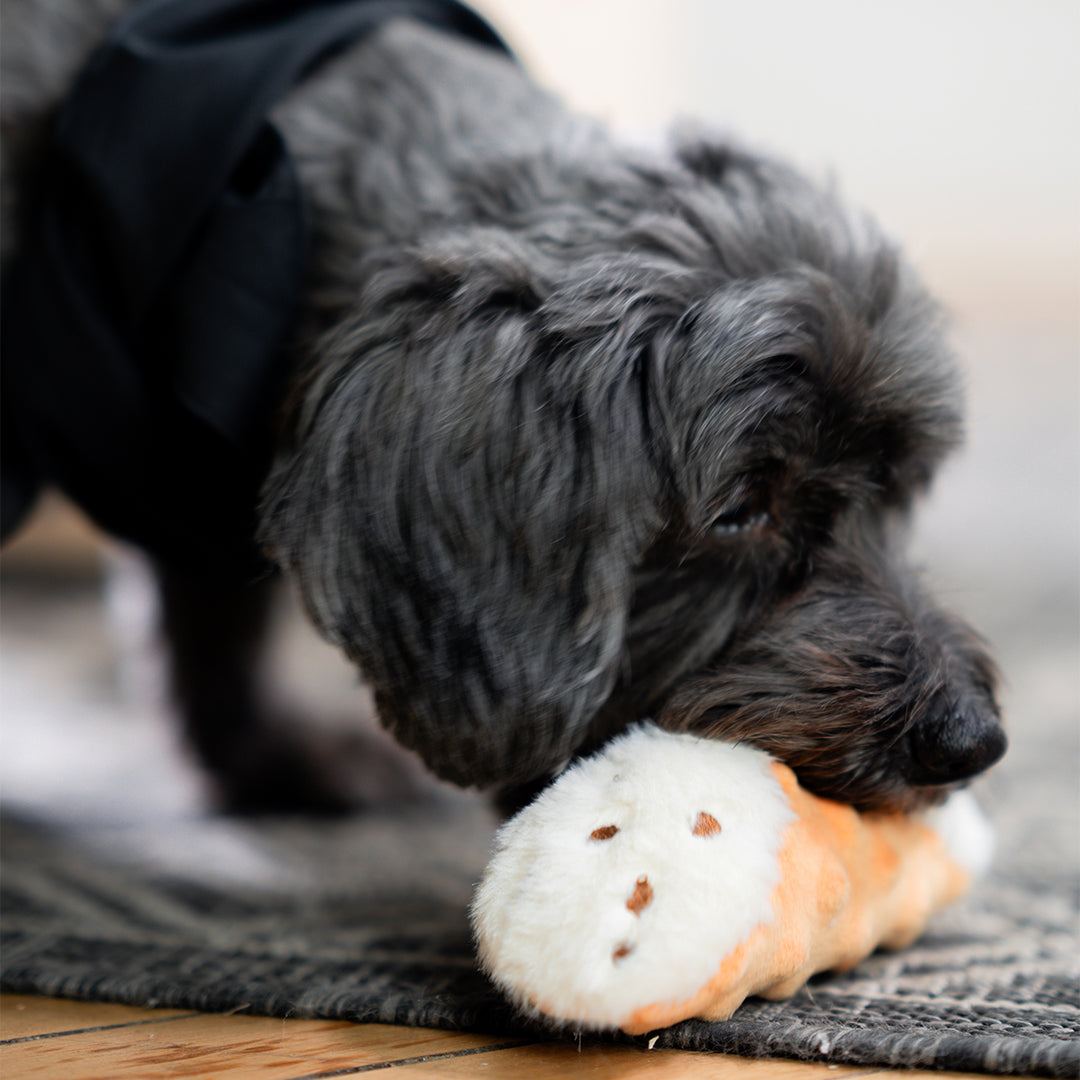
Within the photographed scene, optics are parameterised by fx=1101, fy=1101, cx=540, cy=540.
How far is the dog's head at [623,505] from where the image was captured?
0.92m

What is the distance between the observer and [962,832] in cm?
106

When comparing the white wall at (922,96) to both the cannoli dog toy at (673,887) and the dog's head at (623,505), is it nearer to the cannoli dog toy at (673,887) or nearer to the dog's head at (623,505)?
the dog's head at (623,505)

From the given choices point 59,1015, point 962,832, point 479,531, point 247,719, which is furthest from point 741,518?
point 247,719

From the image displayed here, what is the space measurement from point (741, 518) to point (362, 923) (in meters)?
0.58

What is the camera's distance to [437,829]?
159cm

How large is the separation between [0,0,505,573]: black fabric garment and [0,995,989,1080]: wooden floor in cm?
57

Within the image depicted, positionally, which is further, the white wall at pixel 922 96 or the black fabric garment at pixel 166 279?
the white wall at pixel 922 96

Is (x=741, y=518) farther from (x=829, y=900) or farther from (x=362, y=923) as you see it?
(x=362, y=923)

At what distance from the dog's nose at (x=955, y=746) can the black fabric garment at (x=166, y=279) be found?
724 millimetres

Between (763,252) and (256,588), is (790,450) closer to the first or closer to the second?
(763,252)

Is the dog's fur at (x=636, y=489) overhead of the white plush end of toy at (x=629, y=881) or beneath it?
overhead

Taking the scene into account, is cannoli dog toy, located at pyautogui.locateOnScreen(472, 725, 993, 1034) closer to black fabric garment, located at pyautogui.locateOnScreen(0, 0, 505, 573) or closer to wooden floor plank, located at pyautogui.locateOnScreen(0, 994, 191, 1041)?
wooden floor plank, located at pyautogui.locateOnScreen(0, 994, 191, 1041)

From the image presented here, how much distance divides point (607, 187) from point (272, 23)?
1.90 ft

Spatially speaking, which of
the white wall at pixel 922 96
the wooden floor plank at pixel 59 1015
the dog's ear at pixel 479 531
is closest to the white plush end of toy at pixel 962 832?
the dog's ear at pixel 479 531
